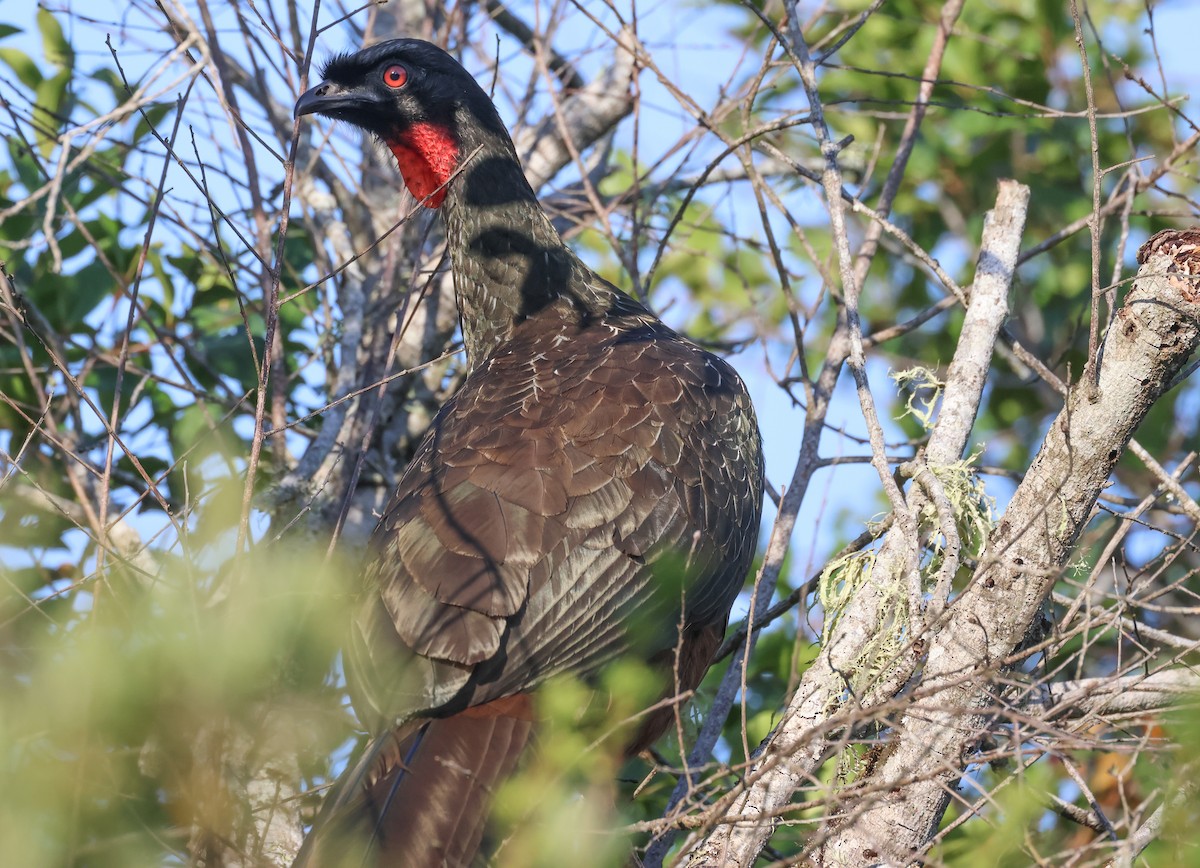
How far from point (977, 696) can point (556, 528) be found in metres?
1.10

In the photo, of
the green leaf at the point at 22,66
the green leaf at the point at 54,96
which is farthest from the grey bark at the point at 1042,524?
the green leaf at the point at 22,66

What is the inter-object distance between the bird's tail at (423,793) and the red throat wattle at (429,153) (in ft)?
6.97

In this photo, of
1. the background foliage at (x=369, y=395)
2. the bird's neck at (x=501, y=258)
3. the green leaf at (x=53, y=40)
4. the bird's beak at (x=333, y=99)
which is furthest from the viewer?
the green leaf at (x=53, y=40)

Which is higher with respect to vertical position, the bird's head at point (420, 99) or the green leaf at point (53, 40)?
the green leaf at point (53, 40)

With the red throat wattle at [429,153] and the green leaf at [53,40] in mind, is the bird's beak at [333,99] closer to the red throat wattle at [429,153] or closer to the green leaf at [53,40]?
the red throat wattle at [429,153]

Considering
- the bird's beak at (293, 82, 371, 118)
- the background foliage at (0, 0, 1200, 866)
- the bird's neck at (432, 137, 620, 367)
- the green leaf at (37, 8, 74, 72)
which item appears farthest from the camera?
the green leaf at (37, 8, 74, 72)

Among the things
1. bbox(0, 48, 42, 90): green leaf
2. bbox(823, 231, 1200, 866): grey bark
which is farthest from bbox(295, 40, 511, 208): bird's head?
bbox(823, 231, 1200, 866): grey bark

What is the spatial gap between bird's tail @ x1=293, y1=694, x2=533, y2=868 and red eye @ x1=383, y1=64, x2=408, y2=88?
2.44 meters

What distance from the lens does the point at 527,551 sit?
3.12 m

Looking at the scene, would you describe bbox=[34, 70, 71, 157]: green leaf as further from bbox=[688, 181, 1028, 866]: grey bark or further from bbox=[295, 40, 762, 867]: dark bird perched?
bbox=[688, 181, 1028, 866]: grey bark

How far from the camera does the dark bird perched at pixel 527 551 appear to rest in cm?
286

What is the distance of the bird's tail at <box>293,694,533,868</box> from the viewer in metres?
2.65

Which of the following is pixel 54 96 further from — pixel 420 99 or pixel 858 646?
pixel 858 646

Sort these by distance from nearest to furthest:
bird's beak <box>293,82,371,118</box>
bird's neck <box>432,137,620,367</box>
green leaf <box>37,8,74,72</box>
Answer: bird's beak <box>293,82,371,118</box>
bird's neck <box>432,137,620,367</box>
green leaf <box>37,8,74,72</box>
